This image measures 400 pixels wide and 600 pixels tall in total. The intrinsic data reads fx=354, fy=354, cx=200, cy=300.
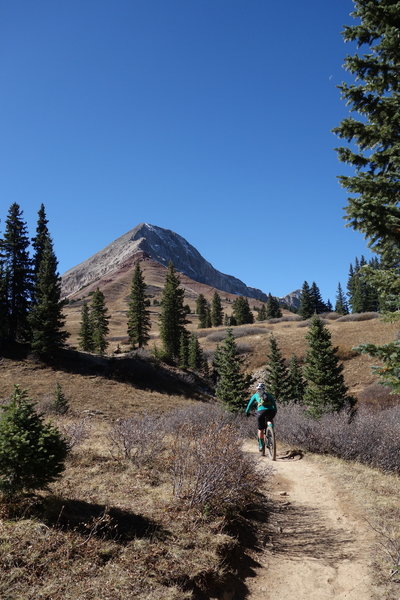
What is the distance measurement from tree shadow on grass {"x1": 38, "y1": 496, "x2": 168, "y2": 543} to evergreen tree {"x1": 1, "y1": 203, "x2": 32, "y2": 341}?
34.4m

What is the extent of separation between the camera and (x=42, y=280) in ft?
115

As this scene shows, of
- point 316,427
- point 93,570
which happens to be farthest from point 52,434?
point 316,427

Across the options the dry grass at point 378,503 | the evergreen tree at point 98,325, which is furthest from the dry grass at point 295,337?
the dry grass at point 378,503

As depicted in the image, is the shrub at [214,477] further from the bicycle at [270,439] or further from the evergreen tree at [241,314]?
the evergreen tree at [241,314]

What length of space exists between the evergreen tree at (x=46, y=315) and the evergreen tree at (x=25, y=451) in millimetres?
30447

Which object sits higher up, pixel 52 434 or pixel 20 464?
pixel 52 434

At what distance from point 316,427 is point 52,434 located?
9044 millimetres

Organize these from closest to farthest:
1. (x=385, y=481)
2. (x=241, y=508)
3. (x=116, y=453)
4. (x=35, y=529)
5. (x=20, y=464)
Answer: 1. (x=35, y=529)
2. (x=20, y=464)
3. (x=241, y=508)
4. (x=385, y=481)
5. (x=116, y=453)

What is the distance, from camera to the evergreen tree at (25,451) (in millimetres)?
4801

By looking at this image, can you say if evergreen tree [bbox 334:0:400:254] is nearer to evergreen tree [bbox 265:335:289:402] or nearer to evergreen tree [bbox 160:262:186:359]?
evergreen tree [bbox 265:335:289:402]

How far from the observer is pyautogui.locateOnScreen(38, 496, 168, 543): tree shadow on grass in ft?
15.5

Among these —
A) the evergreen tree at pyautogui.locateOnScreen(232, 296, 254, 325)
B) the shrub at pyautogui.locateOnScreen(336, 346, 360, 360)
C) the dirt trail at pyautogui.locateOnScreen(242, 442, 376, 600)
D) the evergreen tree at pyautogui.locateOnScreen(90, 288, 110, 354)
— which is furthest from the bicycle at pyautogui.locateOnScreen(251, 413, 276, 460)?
the evergreen tree at pyautogui.locateOnScreen(232, 296, 254, 325)

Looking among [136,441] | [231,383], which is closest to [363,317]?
[231,383]

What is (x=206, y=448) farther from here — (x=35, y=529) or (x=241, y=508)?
(x=35, y=529)
